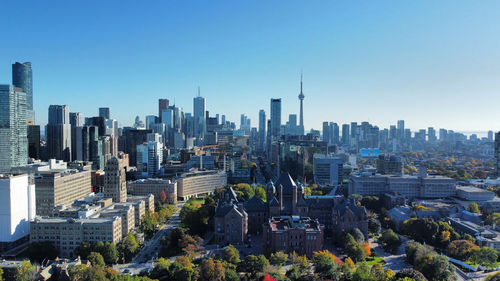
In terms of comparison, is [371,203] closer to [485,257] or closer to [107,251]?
[485,257]

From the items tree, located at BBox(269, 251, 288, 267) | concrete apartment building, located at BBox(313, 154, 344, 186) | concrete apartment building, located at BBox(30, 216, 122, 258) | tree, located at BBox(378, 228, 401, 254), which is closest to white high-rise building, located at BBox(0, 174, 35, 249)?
concrete apartment building, located at BBox(30, 216, 122, 258)

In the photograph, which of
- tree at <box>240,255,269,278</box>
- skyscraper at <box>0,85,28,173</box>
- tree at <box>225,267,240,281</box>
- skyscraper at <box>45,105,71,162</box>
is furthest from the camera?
skyscraper at <box>45,105,71,162</box>

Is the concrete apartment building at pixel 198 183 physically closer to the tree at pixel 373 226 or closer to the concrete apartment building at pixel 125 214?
the concrete apartment building at pixel 125 214

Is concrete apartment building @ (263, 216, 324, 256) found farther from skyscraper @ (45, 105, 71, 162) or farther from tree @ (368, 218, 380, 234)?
skyscraper @ (45, 105, 71, 162)

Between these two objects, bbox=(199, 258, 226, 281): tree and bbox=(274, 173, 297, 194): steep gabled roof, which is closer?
bbox=(199, 258, 226, 281): tree

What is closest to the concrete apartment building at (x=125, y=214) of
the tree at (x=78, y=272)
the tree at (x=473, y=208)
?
the tree at (x=78, y=272)

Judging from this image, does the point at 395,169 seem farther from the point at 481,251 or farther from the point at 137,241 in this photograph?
the point at 137,241
